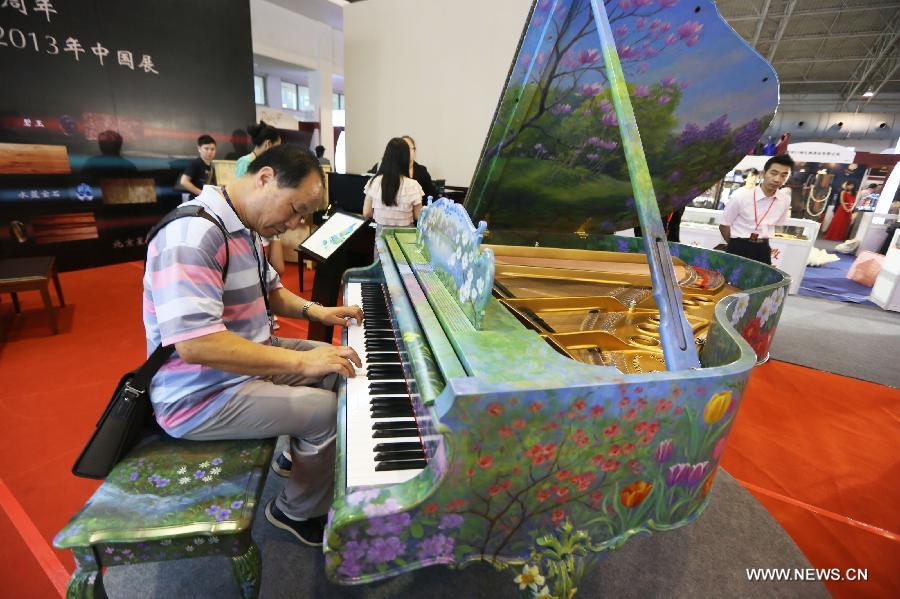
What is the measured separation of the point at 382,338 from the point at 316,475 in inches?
26.4

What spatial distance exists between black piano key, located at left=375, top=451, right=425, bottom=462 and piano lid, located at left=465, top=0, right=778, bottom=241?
1601 mm

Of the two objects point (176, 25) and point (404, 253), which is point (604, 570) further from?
point (176, 25)

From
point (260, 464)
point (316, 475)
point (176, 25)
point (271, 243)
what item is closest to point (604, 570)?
point (316, 475)

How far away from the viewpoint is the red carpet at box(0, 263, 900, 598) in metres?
→ 2.05

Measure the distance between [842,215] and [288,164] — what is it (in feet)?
52.6

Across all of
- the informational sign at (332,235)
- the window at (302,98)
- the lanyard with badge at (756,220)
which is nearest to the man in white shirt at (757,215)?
the lanyard with badge at (756,220)

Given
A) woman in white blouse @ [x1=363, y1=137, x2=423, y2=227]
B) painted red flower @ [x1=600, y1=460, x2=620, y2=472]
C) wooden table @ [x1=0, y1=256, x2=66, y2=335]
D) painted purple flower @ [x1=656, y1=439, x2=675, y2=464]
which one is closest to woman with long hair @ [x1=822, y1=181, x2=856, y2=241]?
woman in white blouse @ [x1=363, y1=137, x2=423, y2=227]

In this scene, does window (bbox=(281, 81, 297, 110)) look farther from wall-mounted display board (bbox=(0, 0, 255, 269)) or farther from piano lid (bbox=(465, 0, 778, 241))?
piano lid (bbox=(465, 0, 778, 241))

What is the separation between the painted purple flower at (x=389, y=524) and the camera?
94 cm

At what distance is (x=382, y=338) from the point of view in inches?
72.6

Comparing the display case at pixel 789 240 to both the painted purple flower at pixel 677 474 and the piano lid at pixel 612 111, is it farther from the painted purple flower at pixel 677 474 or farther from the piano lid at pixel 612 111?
the painted purple flower at pixel 677 474

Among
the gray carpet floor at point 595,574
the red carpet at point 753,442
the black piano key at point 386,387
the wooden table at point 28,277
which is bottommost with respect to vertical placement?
the gray carpet floor at point 595,574

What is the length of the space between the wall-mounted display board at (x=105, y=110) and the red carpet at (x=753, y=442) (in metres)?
1.62

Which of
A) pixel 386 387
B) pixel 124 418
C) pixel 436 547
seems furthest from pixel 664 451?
pixel 124 418
